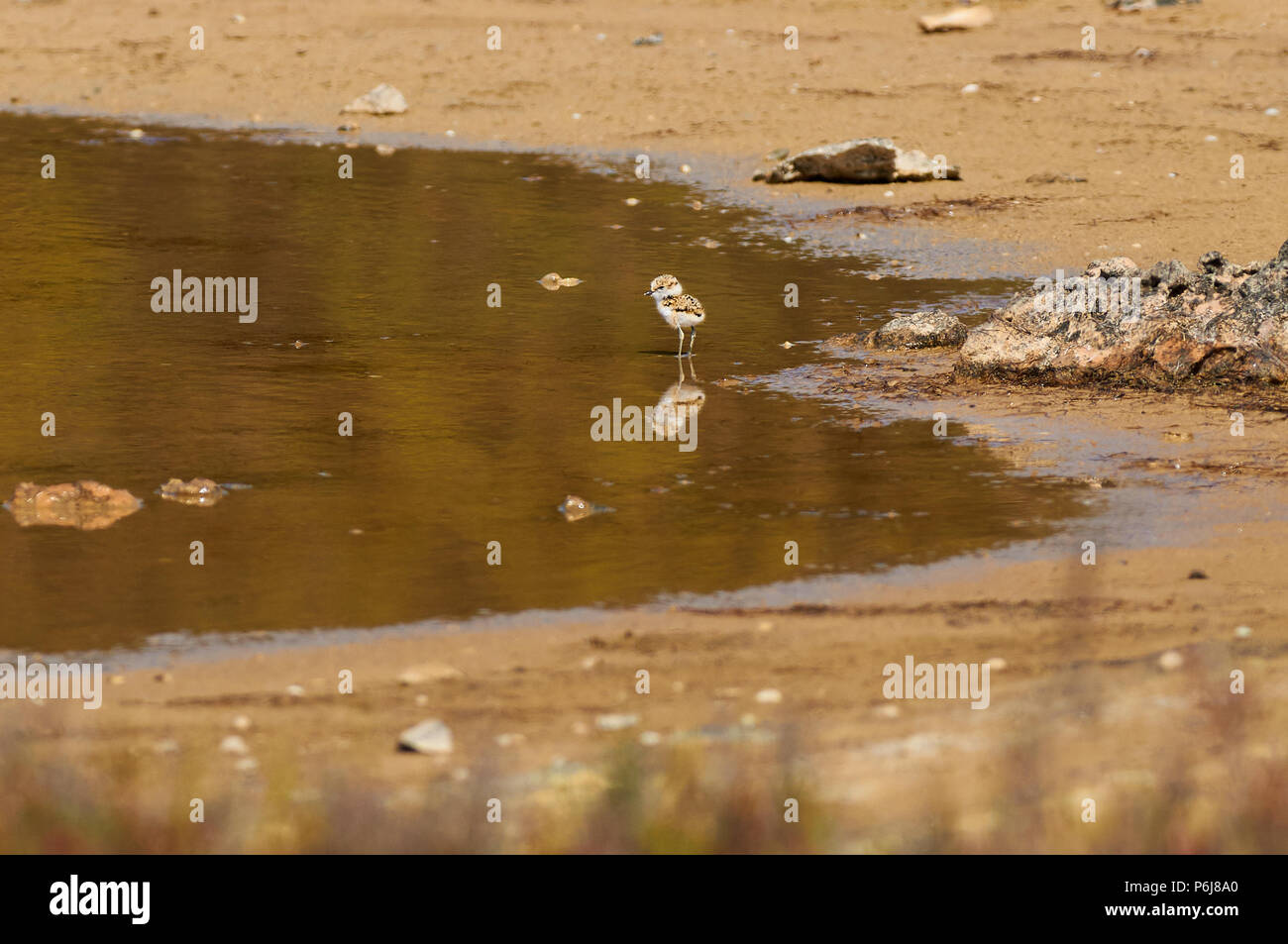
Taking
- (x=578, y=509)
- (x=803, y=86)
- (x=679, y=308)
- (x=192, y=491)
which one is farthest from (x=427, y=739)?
(x=803, y=86)

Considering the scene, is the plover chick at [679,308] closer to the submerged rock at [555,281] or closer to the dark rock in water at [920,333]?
the dark rock in water at [920,333]

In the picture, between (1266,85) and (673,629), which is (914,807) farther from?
(1266,85)

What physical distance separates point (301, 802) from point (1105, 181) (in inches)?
458

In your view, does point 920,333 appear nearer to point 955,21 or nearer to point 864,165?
point 864,165

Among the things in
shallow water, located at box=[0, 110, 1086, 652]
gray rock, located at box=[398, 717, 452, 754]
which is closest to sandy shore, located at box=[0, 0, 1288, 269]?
shallow water, located at box=[0, 110, 1086, 652]

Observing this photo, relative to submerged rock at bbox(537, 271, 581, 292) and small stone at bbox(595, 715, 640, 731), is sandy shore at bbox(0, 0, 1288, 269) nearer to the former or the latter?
submerged rock at bbox(537, 271, 581, 292)

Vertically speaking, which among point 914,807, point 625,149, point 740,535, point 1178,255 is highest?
→ point 625,149

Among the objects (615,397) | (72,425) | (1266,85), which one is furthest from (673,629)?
(1266,85)

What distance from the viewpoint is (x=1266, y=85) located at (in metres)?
17.6

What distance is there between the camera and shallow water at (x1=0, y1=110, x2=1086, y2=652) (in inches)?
268

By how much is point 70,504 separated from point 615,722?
3081 millimetres

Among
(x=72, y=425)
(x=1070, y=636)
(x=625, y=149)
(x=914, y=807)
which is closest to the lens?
(x=914, y=807)

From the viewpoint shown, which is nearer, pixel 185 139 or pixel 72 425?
pixel 72 425

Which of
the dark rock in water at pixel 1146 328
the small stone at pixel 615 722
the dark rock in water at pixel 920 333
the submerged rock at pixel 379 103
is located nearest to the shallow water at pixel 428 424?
the dark rock in water at pixel 920 333
